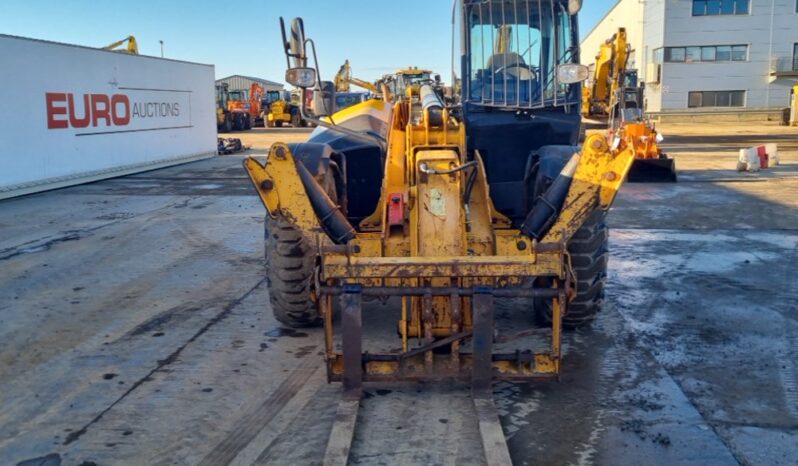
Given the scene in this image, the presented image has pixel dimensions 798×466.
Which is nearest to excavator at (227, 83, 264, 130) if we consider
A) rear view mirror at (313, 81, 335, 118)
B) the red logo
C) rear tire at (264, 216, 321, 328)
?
the red logo

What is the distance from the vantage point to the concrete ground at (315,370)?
13.1 ft

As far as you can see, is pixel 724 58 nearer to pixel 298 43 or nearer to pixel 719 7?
pixel 719 7

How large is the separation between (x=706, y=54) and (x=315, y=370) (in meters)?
43.0

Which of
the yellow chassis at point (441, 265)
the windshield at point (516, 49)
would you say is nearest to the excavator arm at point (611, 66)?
the windshield at point (516, 49)

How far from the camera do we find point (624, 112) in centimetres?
1770

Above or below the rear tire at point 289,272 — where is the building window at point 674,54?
above

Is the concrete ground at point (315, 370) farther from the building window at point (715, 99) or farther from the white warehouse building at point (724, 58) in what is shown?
the building window at point (715, 99)

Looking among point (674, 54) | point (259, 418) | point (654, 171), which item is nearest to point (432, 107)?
point (259, 418)

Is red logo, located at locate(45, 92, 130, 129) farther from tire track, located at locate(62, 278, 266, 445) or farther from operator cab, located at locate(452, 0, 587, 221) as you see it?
operator cab, located at locate(452, 0, 587, 221)

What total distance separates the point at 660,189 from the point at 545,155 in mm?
9627

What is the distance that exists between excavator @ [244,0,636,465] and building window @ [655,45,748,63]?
39.8 metres

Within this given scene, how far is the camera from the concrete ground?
13.1 ft

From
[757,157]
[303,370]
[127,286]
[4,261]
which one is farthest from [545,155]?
[757,157]

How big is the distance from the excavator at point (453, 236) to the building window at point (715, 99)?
40.1 m
